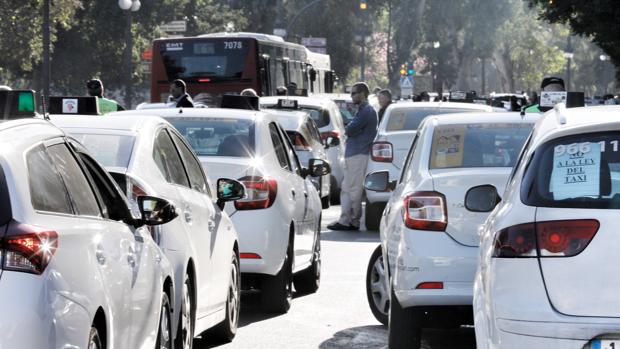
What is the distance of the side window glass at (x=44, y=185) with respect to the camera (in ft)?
16.7

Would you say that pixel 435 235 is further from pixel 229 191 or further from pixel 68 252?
pixel 68 252

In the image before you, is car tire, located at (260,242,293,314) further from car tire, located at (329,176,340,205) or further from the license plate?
car tire, located at (329,176,340,205)

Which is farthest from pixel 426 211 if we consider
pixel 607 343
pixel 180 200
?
pixel 607 343

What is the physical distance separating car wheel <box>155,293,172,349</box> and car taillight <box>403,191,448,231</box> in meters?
1.95

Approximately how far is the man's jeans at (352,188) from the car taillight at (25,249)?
1521 cm

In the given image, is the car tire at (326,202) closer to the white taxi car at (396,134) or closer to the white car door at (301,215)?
the white taxi car at (396,134)

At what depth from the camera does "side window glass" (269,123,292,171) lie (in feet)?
39.7

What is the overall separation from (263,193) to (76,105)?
5.51 ft

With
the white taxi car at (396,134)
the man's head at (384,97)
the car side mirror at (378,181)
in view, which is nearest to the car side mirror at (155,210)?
the car side mirror at (378,181)

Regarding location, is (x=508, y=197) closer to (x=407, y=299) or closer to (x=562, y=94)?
(x=407, y=299)

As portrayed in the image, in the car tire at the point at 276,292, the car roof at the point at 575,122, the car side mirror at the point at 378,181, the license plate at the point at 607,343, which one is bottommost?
the car tire at the point at 276,292

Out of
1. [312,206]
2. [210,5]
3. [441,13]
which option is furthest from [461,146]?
[441,13]

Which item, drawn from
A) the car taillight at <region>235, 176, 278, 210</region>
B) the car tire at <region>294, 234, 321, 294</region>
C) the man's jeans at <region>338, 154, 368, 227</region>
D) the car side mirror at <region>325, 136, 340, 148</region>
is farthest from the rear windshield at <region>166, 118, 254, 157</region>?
the car side mirror at <region>325, 136, 340, 148</region>

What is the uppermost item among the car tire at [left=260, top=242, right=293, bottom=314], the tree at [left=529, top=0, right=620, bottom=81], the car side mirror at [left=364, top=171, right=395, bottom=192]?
the tree at [left=529, top=0, right=620, bottom=81]
